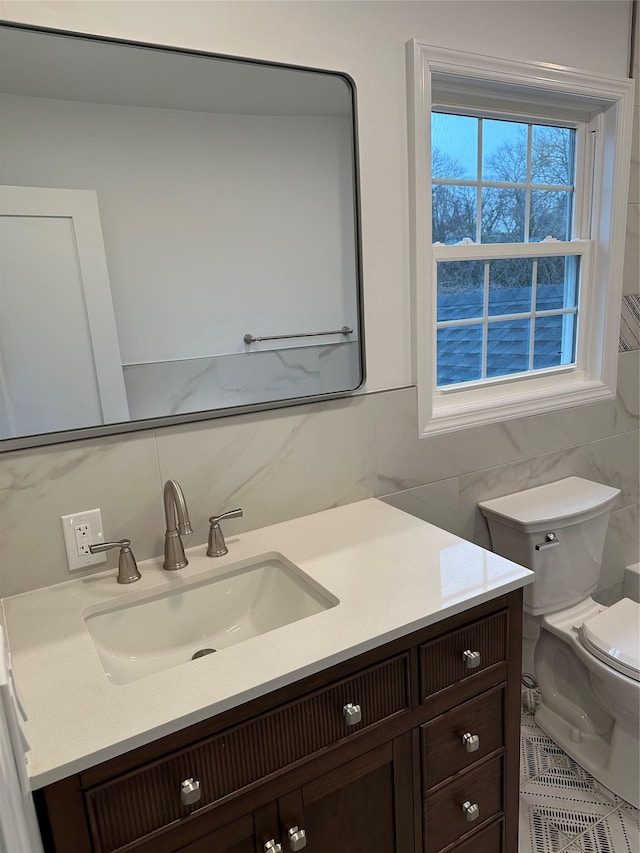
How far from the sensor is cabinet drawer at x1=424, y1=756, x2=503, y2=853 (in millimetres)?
1218

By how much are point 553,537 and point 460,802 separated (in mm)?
836

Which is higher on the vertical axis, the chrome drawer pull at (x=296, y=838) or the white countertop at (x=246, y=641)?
the white countertop at (x=246, y=641)

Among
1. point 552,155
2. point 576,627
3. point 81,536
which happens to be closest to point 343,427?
point 81,536

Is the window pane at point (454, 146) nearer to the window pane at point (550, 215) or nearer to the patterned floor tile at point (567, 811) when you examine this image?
the window pane at point (550, 215)

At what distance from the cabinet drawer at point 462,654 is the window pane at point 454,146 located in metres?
1.29

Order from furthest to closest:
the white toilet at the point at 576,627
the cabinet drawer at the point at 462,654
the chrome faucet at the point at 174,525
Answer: the white toilet at the point at 576,627, the chrome faucet at the point at 174,525, the cabinet drawer at the point at 462,654

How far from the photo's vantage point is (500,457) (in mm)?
1924

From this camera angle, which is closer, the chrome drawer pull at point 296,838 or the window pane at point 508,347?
the chrome drawer pull at point 296,838

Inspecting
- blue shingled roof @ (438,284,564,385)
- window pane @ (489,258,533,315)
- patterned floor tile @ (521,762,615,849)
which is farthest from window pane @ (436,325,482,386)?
patterned floor tile @ (521,762,615,849)

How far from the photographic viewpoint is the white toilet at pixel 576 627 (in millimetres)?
1675

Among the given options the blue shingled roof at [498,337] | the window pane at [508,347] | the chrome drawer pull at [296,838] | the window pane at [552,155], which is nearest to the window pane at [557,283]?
the blue shingled roof at [498,337]

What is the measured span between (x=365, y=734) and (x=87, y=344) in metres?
0.97

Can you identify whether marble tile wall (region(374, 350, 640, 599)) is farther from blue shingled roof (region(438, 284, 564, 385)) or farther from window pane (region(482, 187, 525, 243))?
window pane (region(482, 187, 525, 243))

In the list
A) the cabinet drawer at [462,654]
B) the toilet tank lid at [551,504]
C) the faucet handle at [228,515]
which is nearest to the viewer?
the cabinet drawer at [462,654]
